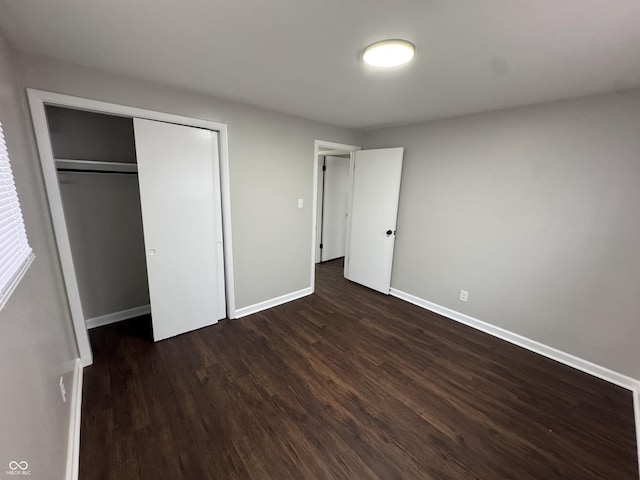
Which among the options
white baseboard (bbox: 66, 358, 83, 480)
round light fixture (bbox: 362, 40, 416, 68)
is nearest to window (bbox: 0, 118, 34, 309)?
white baseboard (bbox: 66, 358, 83, 480)

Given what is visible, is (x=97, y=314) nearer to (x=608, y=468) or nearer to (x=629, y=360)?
(x=608, y=468)

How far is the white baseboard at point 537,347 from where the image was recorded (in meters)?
2.04

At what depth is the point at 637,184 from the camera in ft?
6.10

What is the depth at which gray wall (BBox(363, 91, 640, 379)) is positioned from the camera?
6.38 feet

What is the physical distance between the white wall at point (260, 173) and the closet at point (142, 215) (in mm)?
189

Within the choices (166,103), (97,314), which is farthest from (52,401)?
(166,103)

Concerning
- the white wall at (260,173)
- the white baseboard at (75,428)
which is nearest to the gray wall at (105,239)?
the white baseboard at (75,428)

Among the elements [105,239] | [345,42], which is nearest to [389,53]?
[345,42]

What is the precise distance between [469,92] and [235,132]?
81.5 inches

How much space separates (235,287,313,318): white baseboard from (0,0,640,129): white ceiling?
87.1 inches

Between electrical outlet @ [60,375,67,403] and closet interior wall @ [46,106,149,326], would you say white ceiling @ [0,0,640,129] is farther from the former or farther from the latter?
electrical outlet @ [60,375,67,403]

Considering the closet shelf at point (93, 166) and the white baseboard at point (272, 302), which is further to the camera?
the white baseboard at point (272, 302)

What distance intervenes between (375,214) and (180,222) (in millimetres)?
2360

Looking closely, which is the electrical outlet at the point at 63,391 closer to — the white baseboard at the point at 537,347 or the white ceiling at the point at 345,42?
the white ceiling at the point at 345,42
